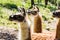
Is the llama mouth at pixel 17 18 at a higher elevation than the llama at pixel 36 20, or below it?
higher

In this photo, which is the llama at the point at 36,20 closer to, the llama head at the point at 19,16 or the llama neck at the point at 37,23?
the llama neck at the point at 37,23

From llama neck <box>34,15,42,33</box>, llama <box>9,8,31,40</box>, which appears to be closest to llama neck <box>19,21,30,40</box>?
llama <box>9,8,31,40</box>

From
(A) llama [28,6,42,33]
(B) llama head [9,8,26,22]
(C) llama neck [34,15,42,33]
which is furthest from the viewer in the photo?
(C) llama neck [34,15,42,33]

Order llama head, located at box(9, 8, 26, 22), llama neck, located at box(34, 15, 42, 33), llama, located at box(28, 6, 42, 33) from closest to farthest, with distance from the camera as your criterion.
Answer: llama head, located at box(9, 8, 26, 22) < llama, located at box(28, 6, 42, 33) < llama neck, located at box(34, 15, 42, 33)

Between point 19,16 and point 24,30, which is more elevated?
point 19,16

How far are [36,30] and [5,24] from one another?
7.72ft

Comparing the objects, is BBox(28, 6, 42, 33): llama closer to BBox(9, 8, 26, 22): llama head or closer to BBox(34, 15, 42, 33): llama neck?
BBox(34, 15, 42, 33): llama neck

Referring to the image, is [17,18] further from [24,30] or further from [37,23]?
[37,23]

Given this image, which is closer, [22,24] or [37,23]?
A: [22,24]

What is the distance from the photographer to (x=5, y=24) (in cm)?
827

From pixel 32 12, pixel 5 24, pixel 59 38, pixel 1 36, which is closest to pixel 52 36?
pixel 59 38

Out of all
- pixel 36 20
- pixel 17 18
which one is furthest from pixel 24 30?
pixel 36 20

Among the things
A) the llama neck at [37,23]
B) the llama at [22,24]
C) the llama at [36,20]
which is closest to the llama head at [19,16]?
the llama at [22,24]

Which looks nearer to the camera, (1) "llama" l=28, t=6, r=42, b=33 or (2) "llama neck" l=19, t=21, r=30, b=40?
(2) "llama neck" l=19, t=21, r=30, b=40
